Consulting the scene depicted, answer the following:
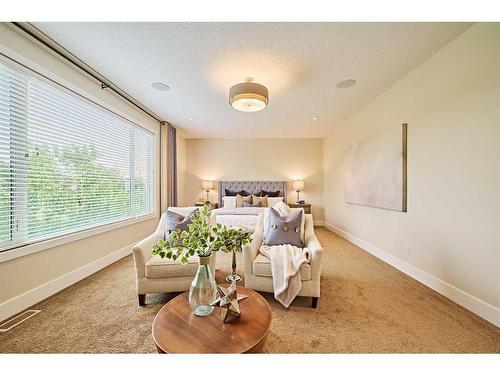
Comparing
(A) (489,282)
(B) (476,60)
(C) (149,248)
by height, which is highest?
(B) (476,60)

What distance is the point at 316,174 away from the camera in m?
5.69

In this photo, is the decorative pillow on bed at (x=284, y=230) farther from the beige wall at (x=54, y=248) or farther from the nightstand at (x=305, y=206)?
the nightstand at (x=305, y=206)

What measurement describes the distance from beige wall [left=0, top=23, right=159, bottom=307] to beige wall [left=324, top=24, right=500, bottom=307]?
4.14 m

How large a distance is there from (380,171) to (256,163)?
11.1 ft

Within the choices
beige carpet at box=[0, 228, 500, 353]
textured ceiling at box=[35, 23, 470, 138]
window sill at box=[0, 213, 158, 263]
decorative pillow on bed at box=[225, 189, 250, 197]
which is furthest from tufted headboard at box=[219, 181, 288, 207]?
beige carpet at box=[0, 228, 500, 353]

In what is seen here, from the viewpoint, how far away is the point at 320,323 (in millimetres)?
1588

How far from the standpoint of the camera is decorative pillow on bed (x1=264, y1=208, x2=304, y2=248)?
217cm

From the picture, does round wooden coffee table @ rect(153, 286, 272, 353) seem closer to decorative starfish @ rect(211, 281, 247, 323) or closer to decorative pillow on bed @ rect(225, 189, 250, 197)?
decorative starfish @ rect(211, 281, 247, 323)

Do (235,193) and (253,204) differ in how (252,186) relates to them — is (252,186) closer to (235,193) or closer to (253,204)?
(235,193)

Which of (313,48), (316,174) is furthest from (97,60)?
(316,174)

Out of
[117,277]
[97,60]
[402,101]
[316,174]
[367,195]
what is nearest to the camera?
[97,60]

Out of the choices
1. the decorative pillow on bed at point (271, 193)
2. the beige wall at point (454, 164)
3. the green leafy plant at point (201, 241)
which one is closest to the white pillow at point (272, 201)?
the decorative pillow on bed at point (271, 193)

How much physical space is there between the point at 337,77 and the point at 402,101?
97cm
